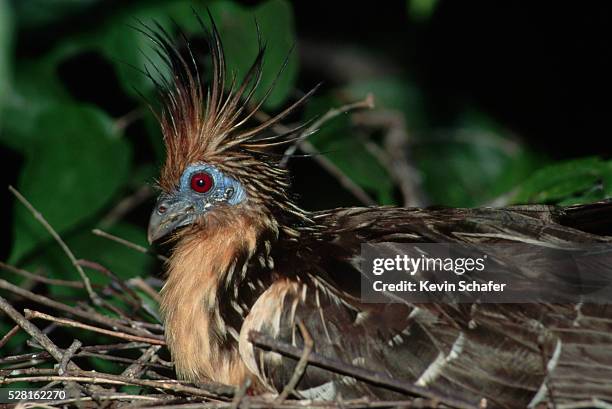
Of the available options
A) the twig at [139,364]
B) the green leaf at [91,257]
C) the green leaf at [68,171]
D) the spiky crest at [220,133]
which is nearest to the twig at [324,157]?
the spiky crest at [220,133]

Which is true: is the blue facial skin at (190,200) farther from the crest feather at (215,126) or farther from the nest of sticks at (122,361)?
the nest of sticks at (122,361)

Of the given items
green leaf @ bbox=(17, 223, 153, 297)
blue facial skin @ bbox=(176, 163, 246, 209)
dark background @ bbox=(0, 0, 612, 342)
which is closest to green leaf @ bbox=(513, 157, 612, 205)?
dark background @ bbox=(0, 0, 612, 342)

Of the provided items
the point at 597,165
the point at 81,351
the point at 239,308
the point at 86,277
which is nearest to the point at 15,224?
the point at 86,277

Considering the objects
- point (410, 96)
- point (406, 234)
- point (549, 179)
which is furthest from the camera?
point (410, 96)

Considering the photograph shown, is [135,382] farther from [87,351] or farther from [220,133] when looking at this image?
[220,133]

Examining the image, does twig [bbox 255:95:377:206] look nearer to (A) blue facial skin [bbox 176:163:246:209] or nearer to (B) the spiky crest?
(B) the spiky crest

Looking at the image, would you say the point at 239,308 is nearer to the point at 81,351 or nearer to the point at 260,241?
the point at 260,241
